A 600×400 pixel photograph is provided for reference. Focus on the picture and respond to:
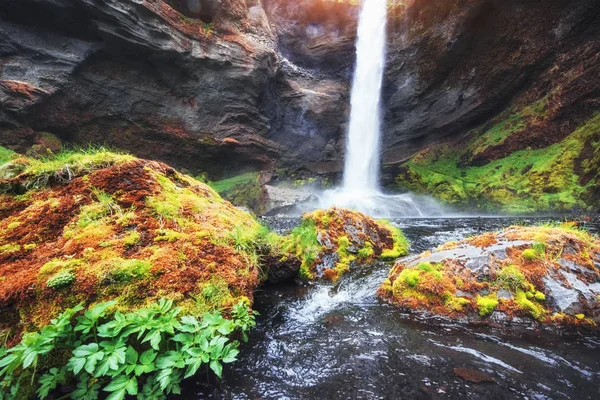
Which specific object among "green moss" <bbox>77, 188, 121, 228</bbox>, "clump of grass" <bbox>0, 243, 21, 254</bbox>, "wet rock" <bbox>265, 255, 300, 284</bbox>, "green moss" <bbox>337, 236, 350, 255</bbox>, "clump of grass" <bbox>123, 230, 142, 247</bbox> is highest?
"green moss" <bbox>77, 188, 121, 228</bbox>

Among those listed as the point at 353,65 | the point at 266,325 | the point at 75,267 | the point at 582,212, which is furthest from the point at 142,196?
the point at 353,65

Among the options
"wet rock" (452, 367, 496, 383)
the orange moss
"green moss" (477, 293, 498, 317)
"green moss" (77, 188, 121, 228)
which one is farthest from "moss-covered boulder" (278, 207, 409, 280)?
"wet rock" (452, 367, 496, 383)

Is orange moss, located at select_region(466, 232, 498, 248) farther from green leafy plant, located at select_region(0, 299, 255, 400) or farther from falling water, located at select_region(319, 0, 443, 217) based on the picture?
falling water, located at select_region(319, 0, 443, 217)

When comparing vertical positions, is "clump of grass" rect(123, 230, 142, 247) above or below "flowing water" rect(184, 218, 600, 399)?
above

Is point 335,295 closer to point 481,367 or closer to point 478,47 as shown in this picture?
point 481,367

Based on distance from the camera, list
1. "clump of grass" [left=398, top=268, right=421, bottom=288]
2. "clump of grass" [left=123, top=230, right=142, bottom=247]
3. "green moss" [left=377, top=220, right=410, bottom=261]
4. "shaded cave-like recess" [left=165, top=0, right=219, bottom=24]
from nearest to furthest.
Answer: "clump of grass" [left=123, top=230, right=142, bottom=247] < "clump of grass" [left=398, top=268, right=421, bottom=288] < "green moss" [left=377, top=220, right=410, bottom=261] < "shaded cave-like recess" [left=165, top=0, right=219, bottom=24]

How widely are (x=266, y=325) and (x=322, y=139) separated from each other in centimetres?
2643

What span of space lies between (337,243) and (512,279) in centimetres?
304

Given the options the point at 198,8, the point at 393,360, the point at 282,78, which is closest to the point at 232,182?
the point at 282,78

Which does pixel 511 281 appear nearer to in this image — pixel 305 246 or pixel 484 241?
pixel 484 241

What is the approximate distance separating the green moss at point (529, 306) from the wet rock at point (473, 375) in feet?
4.48

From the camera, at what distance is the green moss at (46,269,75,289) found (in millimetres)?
2252

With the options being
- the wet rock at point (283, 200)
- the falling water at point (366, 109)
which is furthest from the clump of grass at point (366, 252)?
the falling water at point (366, 109)

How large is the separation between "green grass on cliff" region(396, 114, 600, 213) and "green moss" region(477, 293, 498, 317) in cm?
1658
